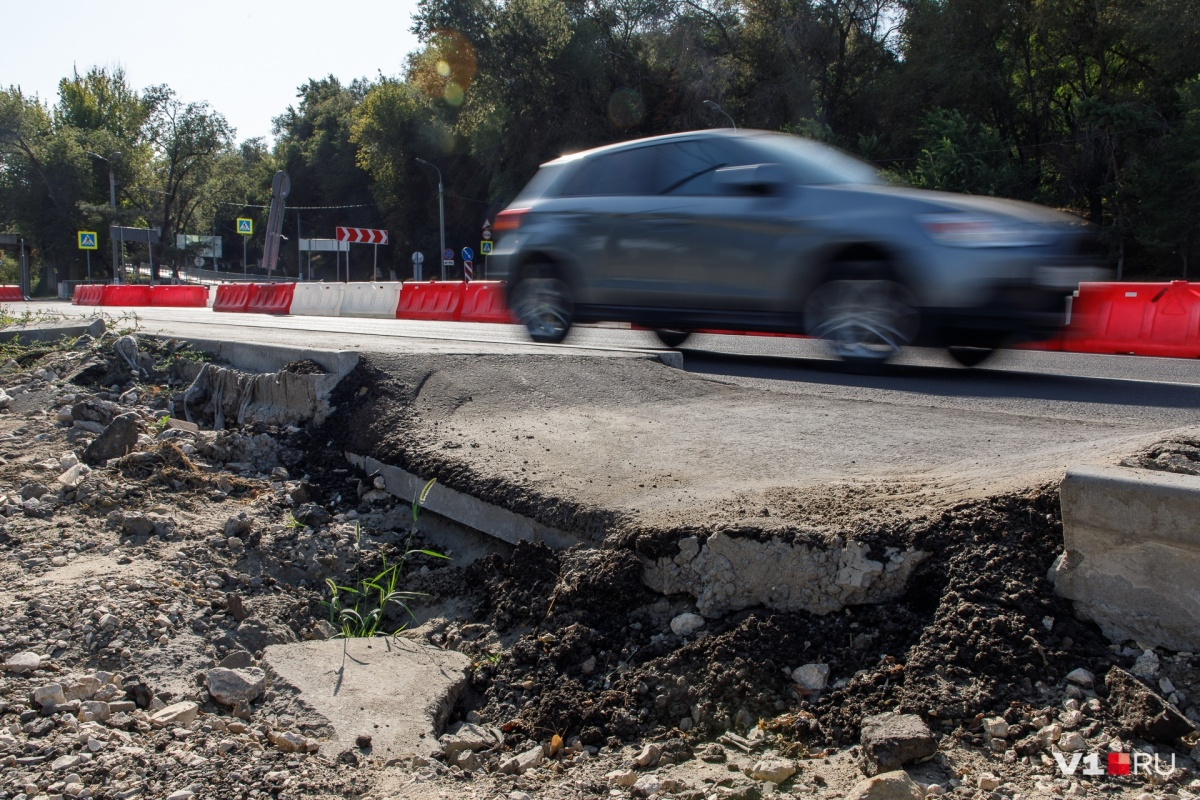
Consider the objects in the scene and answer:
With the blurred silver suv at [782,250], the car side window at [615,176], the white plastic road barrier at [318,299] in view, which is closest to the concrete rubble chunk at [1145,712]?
the blurred silver suv at [782,250]

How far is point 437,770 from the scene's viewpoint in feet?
9.18

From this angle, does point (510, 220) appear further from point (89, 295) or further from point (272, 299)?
point (89, 295)

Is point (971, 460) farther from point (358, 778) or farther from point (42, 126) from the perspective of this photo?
point (42, 126)

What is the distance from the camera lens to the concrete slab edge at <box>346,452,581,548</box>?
3918mm

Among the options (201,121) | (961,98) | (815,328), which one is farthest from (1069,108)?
(201,121)

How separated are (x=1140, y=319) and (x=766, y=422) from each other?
6431mm

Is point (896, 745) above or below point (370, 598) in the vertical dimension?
above

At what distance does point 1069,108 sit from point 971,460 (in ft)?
114

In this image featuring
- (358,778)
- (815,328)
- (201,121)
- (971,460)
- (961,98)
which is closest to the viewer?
(358,778)

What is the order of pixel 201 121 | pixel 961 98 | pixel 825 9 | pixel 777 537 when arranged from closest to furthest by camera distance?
1. pixel 777 537
2. pixel 961 98
3. pixel 825 9
4. pixel 201 121

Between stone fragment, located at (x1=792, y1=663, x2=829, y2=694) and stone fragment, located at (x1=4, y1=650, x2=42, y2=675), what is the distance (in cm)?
258

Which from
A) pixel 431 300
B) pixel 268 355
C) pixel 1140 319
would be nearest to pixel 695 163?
pixel 268 355

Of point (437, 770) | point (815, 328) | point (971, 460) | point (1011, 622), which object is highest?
point (815, 328)

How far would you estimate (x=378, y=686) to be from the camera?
10.8 feet
